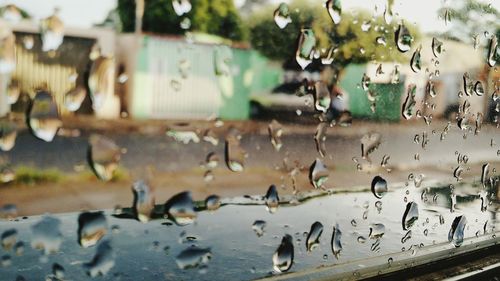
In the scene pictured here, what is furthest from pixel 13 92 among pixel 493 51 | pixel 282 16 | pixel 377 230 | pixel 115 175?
pixel 493 51

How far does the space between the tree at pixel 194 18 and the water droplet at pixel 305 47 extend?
0.12 meters

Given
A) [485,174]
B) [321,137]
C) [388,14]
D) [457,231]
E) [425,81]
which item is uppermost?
[388,14]

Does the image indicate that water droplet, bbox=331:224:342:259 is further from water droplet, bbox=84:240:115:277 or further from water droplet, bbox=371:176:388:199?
water droplet, bbox=84:240:115:277

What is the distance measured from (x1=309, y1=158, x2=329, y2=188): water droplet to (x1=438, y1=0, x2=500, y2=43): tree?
0.41 meters

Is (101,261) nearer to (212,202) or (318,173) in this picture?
(212,202)

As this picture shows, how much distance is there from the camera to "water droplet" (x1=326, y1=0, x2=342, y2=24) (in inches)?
28.0

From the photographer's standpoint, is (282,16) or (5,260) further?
(282,16)

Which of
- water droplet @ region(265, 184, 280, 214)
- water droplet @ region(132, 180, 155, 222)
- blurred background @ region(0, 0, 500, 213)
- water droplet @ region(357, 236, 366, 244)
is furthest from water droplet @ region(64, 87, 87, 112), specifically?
water droplet @ region(357, 236, 366, 244)

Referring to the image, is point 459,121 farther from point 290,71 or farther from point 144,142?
point 144,142

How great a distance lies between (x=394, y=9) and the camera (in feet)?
2.67

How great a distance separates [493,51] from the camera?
3.56 feet

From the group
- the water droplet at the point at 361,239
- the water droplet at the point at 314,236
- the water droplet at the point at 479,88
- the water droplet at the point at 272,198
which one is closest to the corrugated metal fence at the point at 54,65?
the water droplet at the point at 272,198

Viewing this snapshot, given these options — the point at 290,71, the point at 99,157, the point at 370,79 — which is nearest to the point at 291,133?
the point at 290,71

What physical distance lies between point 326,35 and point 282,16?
0.11m
